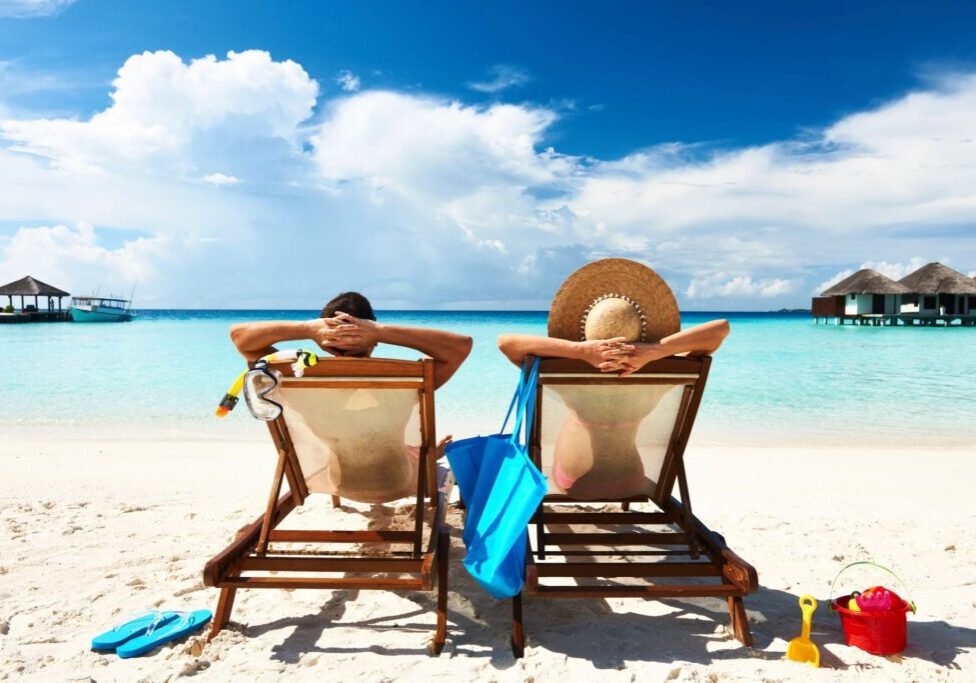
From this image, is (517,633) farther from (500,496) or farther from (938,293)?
(938,293)

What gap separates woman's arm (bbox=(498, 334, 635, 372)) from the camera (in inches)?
98.0

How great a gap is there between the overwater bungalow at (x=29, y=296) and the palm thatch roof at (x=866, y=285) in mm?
52320

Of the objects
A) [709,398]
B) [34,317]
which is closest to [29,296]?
[34,317]

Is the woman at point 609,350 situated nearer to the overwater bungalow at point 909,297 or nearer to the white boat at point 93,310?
the overwater bungalow at point 909,297

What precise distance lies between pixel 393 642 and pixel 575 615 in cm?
76

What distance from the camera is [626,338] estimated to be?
255 centimetres

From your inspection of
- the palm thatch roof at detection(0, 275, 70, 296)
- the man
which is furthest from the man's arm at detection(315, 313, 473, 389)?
the palm thatch roof at detection(0, 275, 70, 296)

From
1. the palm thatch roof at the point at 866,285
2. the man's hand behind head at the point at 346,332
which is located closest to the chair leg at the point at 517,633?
the man's hand behind head at the point at 346,332

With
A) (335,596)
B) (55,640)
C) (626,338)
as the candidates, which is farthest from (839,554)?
(55,640)

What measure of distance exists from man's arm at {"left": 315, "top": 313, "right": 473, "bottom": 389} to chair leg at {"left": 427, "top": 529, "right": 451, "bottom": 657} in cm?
64

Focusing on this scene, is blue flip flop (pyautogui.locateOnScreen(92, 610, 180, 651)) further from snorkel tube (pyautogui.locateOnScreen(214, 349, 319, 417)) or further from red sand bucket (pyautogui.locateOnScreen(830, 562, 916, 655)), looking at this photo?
red sand bucket (pyautogui.locateOnScreen(830, 562, 916, 655))

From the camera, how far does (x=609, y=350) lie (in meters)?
2.49

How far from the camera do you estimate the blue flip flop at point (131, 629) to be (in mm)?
2314

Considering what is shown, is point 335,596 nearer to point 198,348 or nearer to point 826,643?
point 826,643
